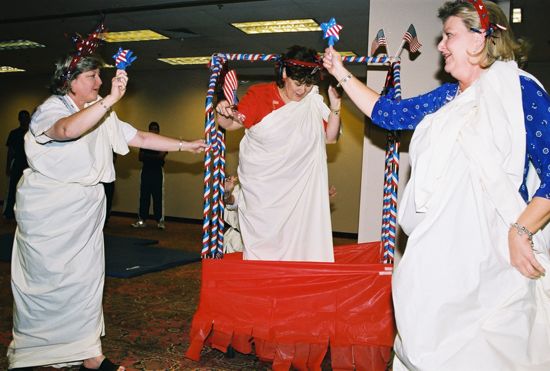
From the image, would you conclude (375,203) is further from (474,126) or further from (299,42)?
(299,42)

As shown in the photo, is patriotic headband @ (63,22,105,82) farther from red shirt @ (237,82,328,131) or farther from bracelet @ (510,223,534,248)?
bracelet @ (510,223,534,248)

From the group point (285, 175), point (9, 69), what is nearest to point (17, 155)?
point (9, 69)

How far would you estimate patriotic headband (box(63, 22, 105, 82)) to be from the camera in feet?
7.80

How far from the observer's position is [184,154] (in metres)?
9.90

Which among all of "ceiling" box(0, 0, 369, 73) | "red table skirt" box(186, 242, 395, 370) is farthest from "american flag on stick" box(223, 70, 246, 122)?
"ceiling" box(0, 0, 369, 73)

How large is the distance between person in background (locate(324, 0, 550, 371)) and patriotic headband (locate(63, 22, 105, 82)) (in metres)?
1.72

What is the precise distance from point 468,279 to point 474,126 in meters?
0.44

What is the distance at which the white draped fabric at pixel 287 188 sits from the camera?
3.01 meters

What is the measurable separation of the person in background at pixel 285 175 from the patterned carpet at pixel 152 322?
681mm

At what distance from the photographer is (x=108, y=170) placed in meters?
2.47

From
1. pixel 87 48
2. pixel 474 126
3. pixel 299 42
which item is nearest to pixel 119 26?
pixel 299 42

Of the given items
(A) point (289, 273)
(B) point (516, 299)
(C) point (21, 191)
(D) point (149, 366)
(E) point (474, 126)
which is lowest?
(D) point (149, 366)

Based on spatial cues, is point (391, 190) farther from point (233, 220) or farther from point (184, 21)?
point (184, 21)

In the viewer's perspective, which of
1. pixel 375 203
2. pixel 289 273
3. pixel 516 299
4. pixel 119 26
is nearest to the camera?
pixel 516 299
